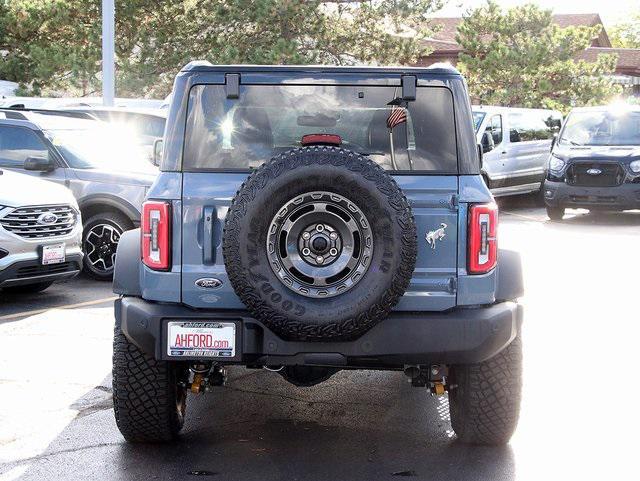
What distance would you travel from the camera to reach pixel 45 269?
10172 mm

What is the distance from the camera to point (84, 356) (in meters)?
7.96

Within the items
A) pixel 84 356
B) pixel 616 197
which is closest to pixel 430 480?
pixel 84 356

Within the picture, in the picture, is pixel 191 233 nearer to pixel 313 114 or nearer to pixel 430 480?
pixel 313 114

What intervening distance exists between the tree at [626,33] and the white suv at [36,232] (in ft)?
354

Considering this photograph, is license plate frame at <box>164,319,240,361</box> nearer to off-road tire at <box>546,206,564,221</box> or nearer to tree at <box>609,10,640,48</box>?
off-road tire at <box>546,206,564,221</box>

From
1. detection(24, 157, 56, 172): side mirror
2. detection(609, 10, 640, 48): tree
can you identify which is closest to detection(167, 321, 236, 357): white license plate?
detection(24, 157, 56, 172): side mirror

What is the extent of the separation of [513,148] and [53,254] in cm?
1260

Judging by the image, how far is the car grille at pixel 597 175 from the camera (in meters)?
18.8

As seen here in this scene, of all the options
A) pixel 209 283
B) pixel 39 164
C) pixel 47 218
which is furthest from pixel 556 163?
pixel 209 283

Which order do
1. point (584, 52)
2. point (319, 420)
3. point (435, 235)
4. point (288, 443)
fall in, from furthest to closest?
point (584, 52), point (319, 420), point (288, 443), point (435, 235)

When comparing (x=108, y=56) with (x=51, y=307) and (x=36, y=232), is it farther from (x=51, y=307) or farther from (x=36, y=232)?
(x=51, y=307)

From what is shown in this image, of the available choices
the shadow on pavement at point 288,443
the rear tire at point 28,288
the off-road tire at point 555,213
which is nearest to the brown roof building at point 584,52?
the off-road tire at point 555,213

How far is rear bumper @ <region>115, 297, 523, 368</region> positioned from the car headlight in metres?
14.4

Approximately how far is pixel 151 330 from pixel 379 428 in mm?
1541
